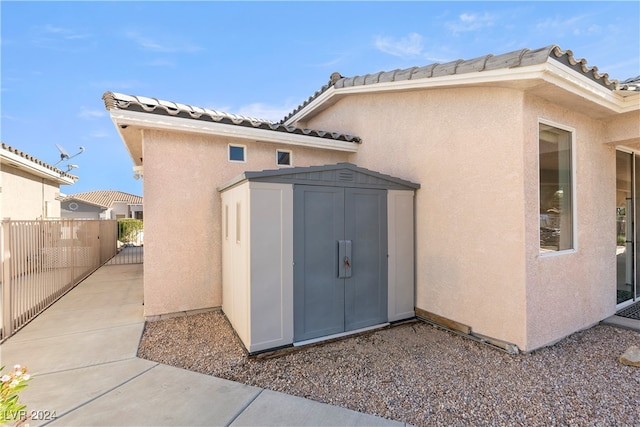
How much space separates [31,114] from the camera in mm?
20406

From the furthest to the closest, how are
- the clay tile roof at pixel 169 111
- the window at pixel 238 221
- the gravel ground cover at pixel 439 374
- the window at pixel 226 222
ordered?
the window at pixel 226 222, the clay tile roof at pixel 169 111, the window at pixel 238 221, the gravel ground cover at pixel 439 374

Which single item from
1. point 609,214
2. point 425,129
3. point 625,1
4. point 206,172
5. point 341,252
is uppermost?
point 625,1

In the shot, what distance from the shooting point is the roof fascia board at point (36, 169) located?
440 inches

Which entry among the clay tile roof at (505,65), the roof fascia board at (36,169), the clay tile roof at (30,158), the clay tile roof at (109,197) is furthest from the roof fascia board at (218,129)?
the clay tile roof at (109,197)

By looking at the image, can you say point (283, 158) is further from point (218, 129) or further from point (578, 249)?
point (578, 249)

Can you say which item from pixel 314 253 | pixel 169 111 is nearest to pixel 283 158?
pixel 169 111

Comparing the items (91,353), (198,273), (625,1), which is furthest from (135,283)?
(625,1)

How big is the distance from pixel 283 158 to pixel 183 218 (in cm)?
306

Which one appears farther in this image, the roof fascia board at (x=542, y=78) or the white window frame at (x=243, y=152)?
the white window frame at (x=243, y=152)

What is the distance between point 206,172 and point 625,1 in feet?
35.0

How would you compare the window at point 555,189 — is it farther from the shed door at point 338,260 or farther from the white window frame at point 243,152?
the white window frame at point 243,152

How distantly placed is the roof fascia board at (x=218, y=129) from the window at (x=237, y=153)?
41cm

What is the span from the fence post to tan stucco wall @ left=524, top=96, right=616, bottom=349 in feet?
32.5

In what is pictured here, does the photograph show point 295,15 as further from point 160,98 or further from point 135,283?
point 135,283
